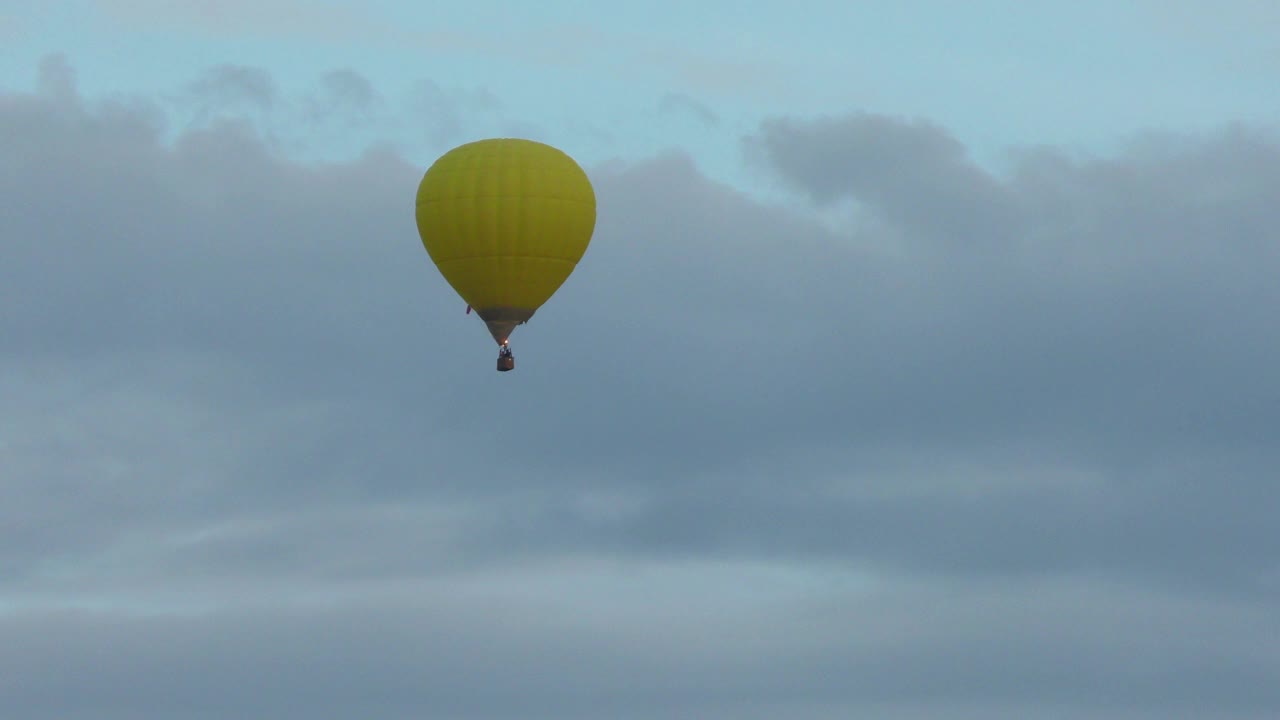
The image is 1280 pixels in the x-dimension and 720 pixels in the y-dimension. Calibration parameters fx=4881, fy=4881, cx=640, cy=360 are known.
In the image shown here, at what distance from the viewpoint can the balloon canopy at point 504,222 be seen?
154m

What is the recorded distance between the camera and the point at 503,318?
15525 cm

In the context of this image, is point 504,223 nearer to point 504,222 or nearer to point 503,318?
point 504,222

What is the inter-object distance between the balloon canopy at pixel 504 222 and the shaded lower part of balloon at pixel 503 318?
0.10ft

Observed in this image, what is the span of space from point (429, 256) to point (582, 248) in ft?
16.1

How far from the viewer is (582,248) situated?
512ft

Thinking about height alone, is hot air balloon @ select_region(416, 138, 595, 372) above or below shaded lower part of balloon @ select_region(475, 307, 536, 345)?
above

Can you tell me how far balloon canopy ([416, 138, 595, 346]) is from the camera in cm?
15375

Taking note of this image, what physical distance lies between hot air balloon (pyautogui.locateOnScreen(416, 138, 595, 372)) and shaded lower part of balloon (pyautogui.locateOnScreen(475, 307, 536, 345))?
32mm

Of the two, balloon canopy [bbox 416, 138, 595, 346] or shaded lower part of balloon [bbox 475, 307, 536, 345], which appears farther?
shaded lower part of balloon [bbox 475, 307, 536, 345]

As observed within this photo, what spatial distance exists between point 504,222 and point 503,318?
3419 mm

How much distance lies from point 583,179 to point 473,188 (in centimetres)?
406

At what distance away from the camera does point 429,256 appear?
156 meters

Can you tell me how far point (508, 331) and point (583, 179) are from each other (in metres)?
5.42

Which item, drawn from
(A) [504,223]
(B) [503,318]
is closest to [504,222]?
(A) [504,223]
